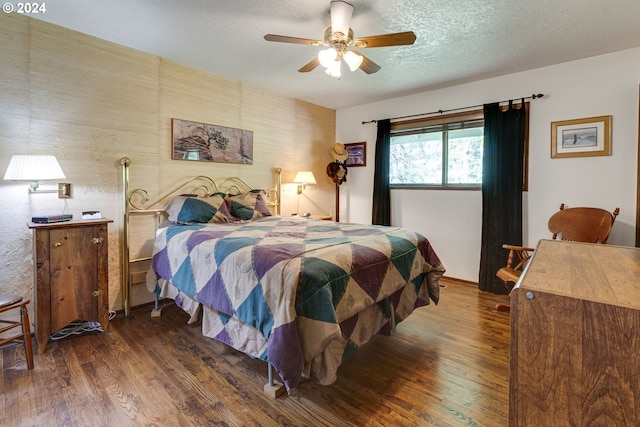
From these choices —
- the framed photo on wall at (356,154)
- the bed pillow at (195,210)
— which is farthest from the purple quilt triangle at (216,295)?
the framed photo on wall at (356,154)

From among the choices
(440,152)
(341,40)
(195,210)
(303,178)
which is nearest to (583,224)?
(440,152)

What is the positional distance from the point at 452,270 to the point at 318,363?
3010 mm

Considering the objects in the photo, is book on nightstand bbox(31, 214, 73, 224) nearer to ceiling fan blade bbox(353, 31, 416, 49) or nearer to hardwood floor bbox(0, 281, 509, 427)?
hardwood floor bbox(0, 281, 509, 427)

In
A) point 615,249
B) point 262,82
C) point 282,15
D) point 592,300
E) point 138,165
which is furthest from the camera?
point 262,82

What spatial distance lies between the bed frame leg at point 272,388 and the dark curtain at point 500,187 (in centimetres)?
289

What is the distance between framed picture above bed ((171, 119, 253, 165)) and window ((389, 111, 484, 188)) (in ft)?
7.04

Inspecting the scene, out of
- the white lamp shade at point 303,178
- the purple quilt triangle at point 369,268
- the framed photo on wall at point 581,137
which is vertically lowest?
the purple quilt triangle at point 369,268

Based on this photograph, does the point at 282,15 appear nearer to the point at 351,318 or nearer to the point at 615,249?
the point at 351,318

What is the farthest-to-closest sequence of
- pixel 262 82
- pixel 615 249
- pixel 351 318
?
pixel 262 82 < pixel 351 318 < pixel 615 249

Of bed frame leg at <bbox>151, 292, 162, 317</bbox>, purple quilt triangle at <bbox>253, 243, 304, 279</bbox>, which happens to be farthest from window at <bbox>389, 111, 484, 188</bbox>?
bed frame leg at <bbox>151, 292, 162, 317</bbox>

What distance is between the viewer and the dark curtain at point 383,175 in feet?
15.2

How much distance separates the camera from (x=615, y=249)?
1510 mm

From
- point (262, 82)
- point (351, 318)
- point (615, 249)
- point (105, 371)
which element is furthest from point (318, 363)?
point (262, 82)

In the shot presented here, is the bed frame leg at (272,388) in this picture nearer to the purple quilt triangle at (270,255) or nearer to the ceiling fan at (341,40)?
the purple quilt triangle at (270,255)
